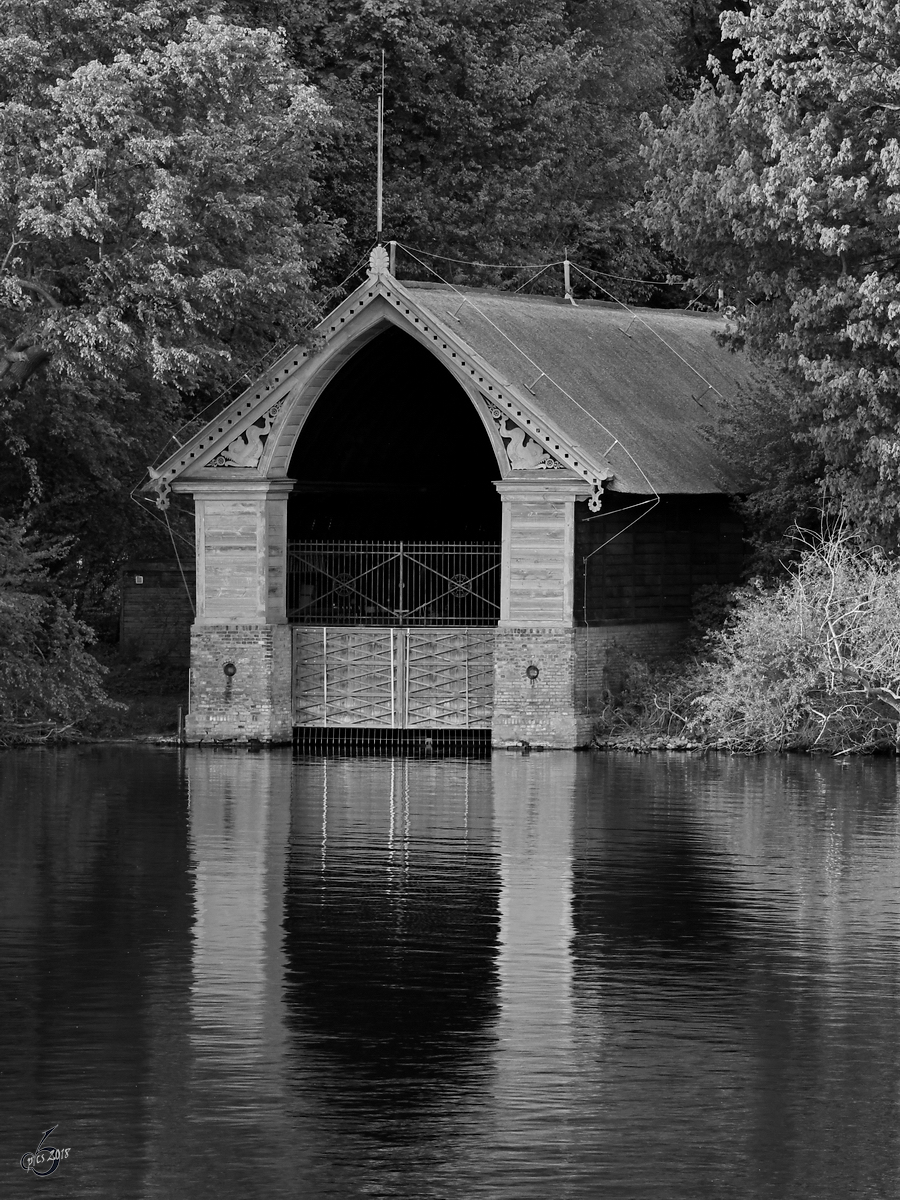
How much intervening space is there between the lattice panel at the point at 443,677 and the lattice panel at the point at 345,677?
276 millimetres

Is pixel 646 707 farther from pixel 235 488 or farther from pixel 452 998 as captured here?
pixel 452 998

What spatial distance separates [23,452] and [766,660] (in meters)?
12.8

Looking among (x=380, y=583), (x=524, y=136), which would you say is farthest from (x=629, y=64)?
(x=380, y=583)

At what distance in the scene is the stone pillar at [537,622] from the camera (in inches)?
1348

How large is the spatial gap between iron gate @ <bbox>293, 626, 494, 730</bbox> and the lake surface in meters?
8.19

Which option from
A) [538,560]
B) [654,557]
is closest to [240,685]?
[538,560]

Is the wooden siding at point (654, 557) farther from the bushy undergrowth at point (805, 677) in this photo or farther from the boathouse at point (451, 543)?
the bushy undergrowth at point (805, 677)

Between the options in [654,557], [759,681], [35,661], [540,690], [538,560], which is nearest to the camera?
[759,681]

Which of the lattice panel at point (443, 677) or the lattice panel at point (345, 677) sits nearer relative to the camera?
the lattice panel at point (443, 677)

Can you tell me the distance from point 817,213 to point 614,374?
281 inches

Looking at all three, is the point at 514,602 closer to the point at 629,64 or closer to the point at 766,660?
the point at 766,660

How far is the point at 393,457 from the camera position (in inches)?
1641

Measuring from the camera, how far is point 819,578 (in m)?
33.7

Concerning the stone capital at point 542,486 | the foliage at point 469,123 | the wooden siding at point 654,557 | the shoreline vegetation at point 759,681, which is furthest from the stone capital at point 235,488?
the foliage at point 469,123
